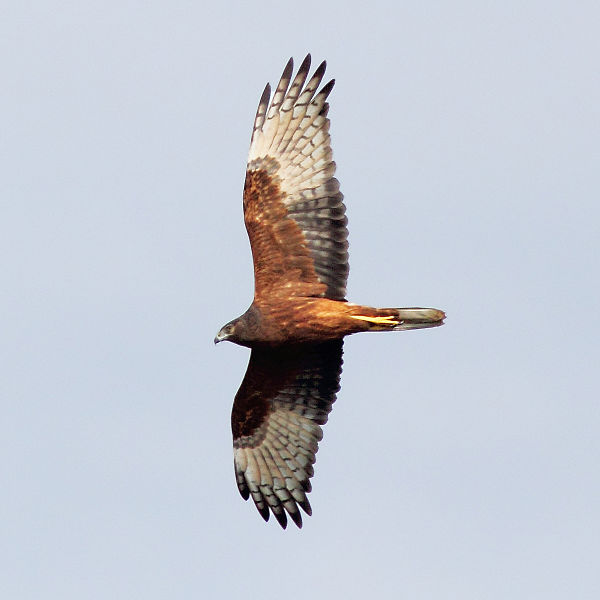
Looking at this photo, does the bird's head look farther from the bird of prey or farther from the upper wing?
the upper wing

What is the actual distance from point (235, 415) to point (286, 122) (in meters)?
3.79

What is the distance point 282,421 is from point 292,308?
77.6 inches

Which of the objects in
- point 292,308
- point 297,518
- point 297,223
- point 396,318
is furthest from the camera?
point 297,518

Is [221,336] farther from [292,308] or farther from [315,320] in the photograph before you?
[315,320]

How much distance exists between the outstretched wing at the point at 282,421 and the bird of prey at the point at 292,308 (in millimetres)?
13

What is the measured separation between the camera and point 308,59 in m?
17.9

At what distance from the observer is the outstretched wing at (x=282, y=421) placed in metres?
18.1

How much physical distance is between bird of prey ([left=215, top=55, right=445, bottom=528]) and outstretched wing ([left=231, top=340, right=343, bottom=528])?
0.04 feet

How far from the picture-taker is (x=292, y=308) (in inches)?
674

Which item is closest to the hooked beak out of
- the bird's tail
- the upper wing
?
the upper wing

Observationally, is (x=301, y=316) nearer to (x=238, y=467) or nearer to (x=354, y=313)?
(x=354, y=313)

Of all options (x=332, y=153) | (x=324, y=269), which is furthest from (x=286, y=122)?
(x=324, y=269)

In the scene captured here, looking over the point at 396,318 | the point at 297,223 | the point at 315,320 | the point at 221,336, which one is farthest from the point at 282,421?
the point at 297,223

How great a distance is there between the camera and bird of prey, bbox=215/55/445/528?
1711 cm
